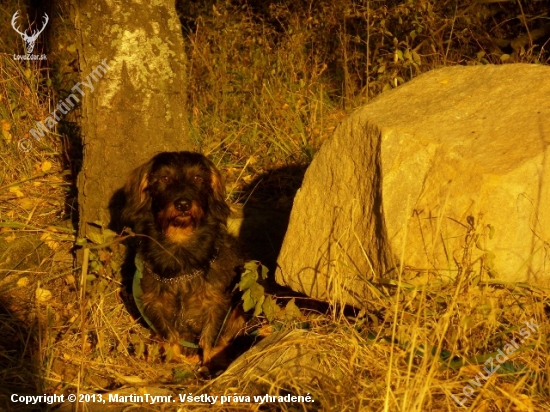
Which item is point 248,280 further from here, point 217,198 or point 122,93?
point 122,93

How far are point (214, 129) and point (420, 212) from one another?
11.2 ft

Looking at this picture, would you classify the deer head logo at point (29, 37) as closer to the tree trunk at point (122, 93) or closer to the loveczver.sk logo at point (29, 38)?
the loveczver.sk logo at point (29, 38)

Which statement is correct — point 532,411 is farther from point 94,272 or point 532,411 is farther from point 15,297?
point 15,297

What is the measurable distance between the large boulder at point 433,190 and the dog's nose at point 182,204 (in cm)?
65

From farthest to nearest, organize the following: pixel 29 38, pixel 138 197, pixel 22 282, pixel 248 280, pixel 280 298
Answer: pixel 29 38
pixel 22 282
pixel 280 298
pixel 138 197
pixel 248 280

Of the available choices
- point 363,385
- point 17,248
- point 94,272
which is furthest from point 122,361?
point 363,385

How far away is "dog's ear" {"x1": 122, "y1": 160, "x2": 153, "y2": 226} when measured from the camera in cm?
495

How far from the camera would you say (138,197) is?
4988mm

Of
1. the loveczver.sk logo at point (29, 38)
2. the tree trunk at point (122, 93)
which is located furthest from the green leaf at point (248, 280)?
the loveczver.sk logo at point (29, 38)

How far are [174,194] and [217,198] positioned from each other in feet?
1.64

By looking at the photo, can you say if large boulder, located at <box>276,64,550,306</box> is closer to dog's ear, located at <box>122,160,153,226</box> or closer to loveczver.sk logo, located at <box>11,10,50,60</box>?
dog's ear, located at <box>122,160,153,226</box>

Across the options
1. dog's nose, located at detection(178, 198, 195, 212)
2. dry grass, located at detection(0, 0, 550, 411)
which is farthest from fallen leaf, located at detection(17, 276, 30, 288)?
dog's nose, located at detection(178, 198, 195, 212)

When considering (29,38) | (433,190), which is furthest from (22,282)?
(29,38)

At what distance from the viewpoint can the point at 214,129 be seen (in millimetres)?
6988
